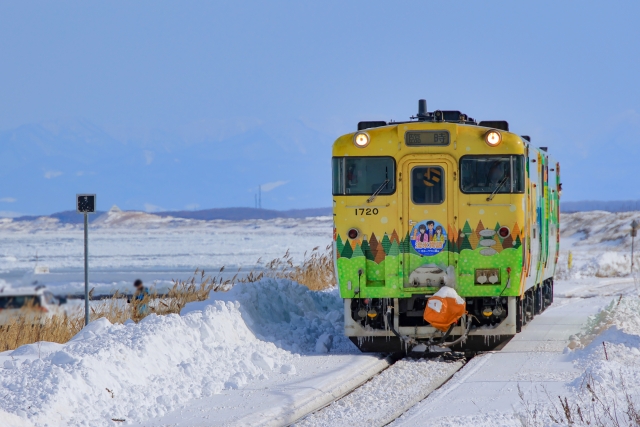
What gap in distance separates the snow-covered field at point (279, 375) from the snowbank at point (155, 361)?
0.02m

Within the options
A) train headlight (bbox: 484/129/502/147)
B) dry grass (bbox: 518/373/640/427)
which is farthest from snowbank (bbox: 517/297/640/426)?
train headlight (bbox: 484/129/502/147)

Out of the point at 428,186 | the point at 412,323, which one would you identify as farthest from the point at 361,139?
the point at 412,323

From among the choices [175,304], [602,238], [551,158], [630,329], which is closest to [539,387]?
[630,329]

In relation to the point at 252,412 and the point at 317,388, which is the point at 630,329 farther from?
the point at 252,412

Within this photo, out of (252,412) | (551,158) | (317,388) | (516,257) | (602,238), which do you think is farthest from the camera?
(602,238)

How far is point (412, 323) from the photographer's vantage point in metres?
12.8

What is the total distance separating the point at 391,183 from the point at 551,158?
6917 mm

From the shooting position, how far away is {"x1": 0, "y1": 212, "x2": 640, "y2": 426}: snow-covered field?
27.4ft

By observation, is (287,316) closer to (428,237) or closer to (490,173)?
(428,237)

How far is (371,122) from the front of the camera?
520 inches

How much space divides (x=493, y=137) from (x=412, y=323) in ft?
9.15

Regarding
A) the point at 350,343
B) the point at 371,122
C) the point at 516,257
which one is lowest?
the point at 350,343

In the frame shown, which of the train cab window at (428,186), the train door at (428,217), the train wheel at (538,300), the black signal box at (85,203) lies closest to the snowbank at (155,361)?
the train door at (428,217)

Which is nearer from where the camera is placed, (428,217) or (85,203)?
(428,217)
